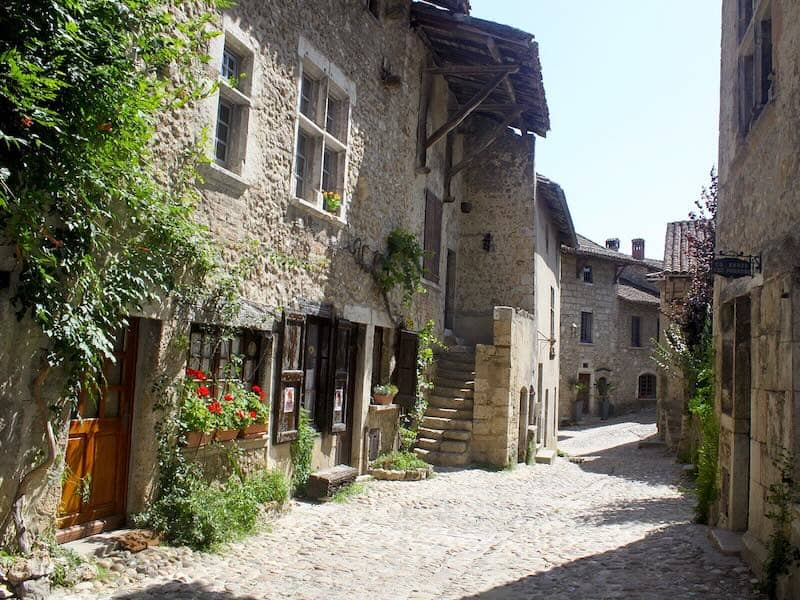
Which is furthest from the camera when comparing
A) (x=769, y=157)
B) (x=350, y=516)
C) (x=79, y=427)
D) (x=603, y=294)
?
(x=603, y=294)

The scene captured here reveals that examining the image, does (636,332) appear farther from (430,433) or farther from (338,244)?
(338,244)

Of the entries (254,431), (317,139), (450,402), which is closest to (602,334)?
(450,402)

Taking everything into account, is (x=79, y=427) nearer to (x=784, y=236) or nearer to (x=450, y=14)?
(x=784, y=236)

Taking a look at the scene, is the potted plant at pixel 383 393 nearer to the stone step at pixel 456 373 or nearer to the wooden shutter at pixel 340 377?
the wooden shutter at pixel 340 377

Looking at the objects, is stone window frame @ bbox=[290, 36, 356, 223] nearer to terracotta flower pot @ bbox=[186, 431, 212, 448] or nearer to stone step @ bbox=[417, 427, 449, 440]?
terracotta flower pot @ bbox=[186, 431, 212, 448]

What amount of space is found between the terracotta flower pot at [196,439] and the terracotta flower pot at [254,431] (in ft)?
1.71

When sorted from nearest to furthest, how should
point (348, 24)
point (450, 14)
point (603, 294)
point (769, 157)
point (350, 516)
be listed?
1. point (769, 157)
2. point (350, 516)
3. point (348, 24)
4. point (450, 14)
5. point (603, 294)

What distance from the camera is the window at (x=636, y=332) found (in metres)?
29.0

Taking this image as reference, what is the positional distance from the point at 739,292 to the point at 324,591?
13.6 ft

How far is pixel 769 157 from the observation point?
551 cm

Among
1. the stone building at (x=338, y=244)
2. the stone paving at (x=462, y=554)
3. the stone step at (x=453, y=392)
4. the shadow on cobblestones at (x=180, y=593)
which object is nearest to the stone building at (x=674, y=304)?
the stone building at (x=338, y=244)

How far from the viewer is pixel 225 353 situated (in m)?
6.46

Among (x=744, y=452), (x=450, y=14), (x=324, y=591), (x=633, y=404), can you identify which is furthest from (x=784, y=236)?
(x=633, y=404)

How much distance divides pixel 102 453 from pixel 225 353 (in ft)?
5.09
